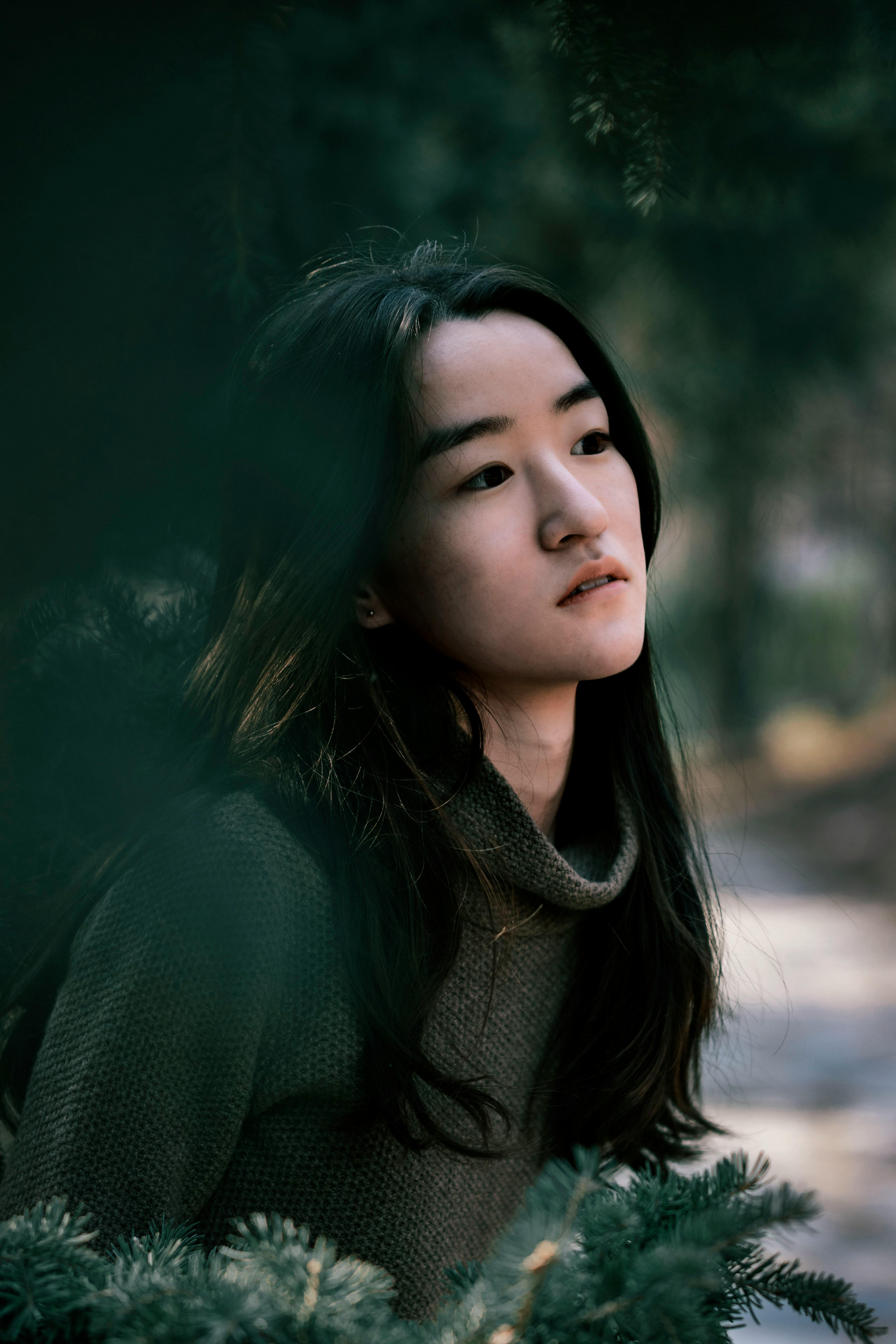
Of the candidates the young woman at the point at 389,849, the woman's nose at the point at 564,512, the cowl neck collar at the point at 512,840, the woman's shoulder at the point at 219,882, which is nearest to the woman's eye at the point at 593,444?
the young woman at the point at 389,849

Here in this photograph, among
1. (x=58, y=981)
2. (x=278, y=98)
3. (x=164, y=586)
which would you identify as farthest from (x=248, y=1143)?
(x=278, y=98)

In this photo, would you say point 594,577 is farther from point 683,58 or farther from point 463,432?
point 683,58

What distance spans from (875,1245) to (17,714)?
2.81 meters

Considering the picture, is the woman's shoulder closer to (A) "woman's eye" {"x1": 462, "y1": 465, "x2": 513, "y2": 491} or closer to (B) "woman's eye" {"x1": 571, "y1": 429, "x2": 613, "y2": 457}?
(A) "woman's eye" {"x1": 462, "y1": 465, "x2": 513, "y2": 491}

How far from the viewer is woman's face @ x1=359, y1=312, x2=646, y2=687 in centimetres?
132

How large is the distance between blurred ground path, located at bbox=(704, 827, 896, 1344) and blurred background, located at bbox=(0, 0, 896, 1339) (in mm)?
528

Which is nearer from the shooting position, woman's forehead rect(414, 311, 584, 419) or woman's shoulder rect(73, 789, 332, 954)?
woman's shoulder rect(73, 789, 332, 954)

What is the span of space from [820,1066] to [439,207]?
3.48m

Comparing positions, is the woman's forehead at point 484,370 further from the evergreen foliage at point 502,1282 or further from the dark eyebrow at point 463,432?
the evergreen foliage at point 502,1282

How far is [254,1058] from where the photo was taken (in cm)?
117

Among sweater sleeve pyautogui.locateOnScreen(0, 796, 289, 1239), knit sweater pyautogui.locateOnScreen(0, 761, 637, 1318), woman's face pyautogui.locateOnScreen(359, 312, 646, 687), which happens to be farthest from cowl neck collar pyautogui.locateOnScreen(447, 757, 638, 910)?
sweater sleeve pyautogui.locateOnScreen(0, 796, 289, 1239)

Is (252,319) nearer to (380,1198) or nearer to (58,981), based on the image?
(58,981)

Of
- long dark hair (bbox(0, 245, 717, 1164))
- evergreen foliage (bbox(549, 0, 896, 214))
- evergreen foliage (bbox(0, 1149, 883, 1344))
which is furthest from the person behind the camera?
long dark hair (bbox(0, 245, 717, 1164))

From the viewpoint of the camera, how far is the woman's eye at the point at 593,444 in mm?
1437
